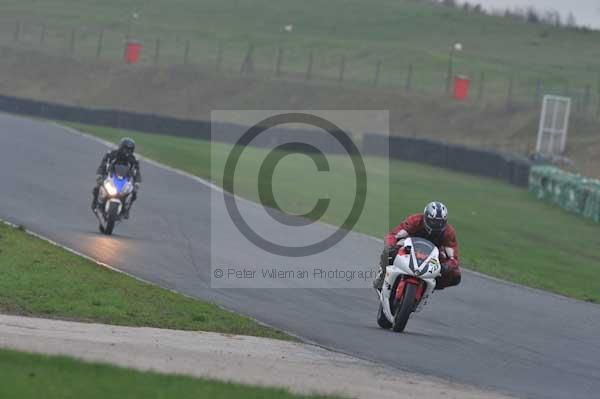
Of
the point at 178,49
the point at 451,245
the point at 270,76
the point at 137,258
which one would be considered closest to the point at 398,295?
the point at 451,245

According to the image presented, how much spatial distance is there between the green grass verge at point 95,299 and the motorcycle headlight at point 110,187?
385 centimetres

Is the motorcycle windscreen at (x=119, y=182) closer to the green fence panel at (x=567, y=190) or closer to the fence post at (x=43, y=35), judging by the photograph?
the green fence panel at (x=567, y=190)

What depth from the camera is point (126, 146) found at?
1950 centimetres

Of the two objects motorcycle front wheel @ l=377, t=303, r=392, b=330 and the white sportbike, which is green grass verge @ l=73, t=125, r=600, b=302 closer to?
motorcycle front wheel @ l=377, t=303, r=392, b=330

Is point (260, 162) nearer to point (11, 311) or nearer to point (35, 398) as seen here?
point (11, 311)

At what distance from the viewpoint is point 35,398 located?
7887mm

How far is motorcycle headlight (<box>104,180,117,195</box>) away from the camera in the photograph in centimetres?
1939

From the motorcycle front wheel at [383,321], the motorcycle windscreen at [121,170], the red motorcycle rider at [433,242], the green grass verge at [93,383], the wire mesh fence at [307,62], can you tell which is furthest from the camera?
the wire mesh fence at [307,62]

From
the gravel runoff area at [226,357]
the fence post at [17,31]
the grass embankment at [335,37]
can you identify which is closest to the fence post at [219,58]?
the grass embankment at [335,37]

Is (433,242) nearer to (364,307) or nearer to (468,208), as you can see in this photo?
(364,307)

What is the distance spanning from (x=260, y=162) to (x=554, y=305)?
24.2 metres

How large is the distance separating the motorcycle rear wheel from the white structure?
37.2m

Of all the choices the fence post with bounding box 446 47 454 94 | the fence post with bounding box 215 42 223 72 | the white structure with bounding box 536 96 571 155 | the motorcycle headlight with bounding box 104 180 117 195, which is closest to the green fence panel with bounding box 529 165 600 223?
the white structure with bounding box 536 96 571 155

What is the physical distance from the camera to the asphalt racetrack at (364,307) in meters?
11.7
